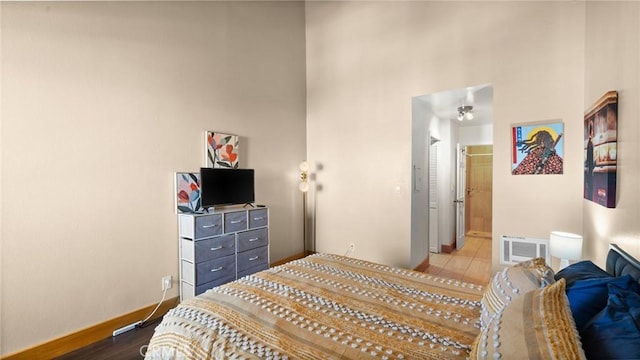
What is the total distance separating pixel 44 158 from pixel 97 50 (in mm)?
942

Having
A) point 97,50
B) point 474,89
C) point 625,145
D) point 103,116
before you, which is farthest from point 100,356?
point 474,89

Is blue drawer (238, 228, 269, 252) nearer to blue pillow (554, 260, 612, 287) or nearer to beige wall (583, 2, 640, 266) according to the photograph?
blue pillow (554, 260, 612, 287)

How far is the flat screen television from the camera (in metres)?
2.84

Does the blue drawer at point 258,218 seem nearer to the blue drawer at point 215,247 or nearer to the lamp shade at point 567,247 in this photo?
the blue drawer at point 215,247

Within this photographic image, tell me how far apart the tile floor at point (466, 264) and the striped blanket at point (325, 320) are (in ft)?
7.11

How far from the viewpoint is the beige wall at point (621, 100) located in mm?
1464

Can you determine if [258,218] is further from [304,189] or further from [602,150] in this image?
[602,150]

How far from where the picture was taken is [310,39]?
4363 mm

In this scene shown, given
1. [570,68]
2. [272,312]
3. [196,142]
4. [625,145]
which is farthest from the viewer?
[196,142]

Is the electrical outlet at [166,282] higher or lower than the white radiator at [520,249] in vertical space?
lower

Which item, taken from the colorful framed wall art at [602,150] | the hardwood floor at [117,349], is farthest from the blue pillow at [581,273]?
the hardwood floor at [117,349]

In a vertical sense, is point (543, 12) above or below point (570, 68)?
above

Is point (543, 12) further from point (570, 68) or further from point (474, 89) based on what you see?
point (474, 89)

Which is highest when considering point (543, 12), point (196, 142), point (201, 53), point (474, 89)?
point (543, 12)
